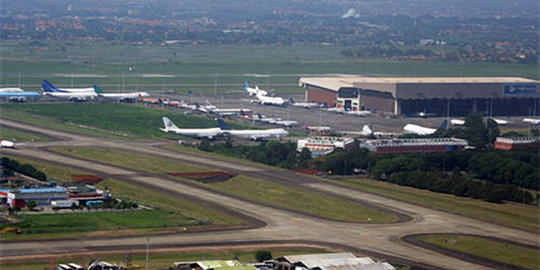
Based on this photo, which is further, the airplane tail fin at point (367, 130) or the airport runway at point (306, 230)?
the airplane tail fin at point (367, 130)

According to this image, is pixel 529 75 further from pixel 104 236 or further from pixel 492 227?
pixel 104 236

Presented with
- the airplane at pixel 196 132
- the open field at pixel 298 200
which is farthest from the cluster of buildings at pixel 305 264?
the airplane at pixel 196 132

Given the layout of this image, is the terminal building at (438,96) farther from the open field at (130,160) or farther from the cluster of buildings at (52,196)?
the cluster of buildings at (52,196)

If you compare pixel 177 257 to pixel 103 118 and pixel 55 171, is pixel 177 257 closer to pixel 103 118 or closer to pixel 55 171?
pixel 55 171

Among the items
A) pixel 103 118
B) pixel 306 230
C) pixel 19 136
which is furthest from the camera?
pixel 103 118

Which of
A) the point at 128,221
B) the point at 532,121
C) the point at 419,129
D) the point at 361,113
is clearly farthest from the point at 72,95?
the point at 128,221
